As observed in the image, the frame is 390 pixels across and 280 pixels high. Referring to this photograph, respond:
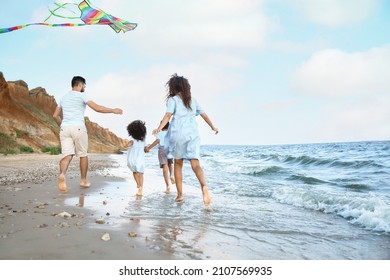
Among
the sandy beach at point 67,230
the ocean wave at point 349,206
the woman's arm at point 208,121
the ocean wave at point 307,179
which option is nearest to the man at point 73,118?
the sandy beach at point 67,230

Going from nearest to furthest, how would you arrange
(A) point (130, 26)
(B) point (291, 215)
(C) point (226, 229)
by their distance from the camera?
(C) point (226, 229) < (B) point (291, 215) < (A) point (130, 26)

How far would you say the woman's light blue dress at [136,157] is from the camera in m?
6.57

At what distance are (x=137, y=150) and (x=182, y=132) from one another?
1768 mm

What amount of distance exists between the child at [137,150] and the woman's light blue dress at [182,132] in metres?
1.45

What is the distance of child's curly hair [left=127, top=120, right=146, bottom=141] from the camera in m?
6.69

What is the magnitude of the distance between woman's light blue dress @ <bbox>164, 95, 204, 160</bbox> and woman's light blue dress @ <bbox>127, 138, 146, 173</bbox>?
1.44 metres

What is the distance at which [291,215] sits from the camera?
197 inches

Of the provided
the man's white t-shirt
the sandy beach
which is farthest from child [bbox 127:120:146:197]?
the sandy beach

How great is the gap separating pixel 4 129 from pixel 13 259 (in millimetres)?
28777

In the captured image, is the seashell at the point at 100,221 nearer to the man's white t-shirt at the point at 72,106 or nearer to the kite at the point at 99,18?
the man's white t-shirt at the point at 72,106

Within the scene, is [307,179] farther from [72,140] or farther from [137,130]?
[72,140]

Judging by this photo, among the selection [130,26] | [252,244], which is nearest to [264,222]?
Answer: [252,244]

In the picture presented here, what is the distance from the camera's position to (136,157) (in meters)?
6.61
